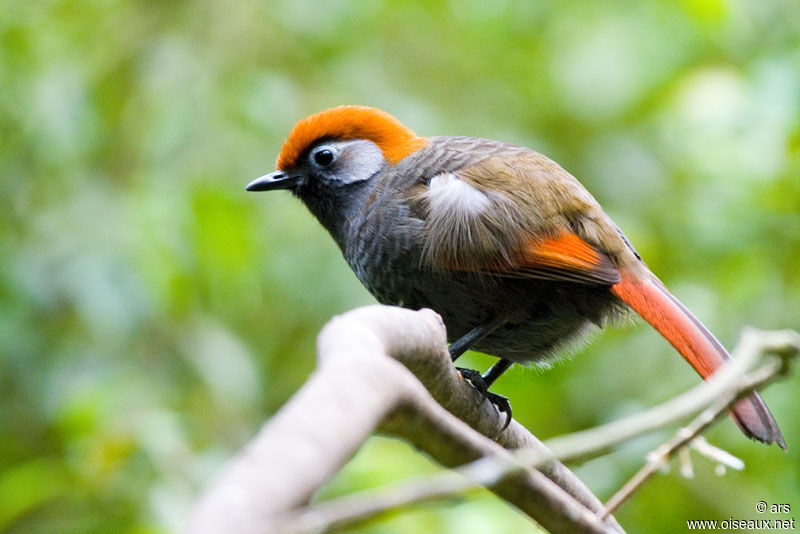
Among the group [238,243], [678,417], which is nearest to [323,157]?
[238,243]

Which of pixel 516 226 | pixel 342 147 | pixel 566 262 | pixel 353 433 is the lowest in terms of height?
pixel 353 433

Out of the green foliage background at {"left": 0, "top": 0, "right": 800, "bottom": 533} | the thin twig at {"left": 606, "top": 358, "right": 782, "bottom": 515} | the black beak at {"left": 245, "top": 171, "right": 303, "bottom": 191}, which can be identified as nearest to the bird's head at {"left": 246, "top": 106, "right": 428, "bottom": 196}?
the black beak at {"left": 245, "top": 171, "right": 303, "bottom": 191}

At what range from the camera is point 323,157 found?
13.4ft

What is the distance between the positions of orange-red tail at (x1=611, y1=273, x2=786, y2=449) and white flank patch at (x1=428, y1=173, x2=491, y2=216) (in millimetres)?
553

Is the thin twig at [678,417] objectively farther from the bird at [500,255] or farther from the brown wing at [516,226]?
the brown wing at [516,226]

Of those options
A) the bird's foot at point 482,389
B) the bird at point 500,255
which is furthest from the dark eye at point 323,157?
the bird's foot at point 482,389

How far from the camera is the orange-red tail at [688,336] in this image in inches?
98.7

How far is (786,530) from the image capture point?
408 cm

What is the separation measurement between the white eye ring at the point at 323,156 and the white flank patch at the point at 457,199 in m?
0.68

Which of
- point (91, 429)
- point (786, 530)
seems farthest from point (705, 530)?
point (91, 429)

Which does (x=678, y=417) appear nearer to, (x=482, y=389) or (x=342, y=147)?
(x=482, y=389)

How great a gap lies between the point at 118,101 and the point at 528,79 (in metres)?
2.85

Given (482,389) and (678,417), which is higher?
(482,389)

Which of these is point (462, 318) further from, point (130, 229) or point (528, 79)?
point (528, 79)
